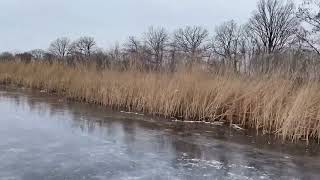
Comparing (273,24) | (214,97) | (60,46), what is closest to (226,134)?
(214,97)

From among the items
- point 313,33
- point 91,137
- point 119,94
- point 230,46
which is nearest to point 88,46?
point 230,46

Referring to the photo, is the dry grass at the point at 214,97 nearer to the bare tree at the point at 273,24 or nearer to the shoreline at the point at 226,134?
the shoreline at the point at 226,134

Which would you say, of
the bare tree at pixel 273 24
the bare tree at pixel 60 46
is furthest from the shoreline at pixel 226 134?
the bare tree at pixel 60 46

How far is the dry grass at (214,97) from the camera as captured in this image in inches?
297

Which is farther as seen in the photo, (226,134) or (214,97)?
(214,97)

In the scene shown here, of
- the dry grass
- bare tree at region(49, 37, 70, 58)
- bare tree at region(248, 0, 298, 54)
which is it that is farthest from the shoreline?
bare tree at region(49, 37, 70, 58)

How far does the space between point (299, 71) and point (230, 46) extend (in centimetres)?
4287

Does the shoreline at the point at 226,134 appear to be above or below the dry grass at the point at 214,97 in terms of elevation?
below

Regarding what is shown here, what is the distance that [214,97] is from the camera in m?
9.05

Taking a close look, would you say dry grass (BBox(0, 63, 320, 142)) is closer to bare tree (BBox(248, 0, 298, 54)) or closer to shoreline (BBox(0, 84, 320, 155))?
shoreline (BBox(0, 84, 320, 155))

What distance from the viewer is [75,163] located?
16.8 ft

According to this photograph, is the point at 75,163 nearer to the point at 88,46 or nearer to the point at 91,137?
the point at 91,137

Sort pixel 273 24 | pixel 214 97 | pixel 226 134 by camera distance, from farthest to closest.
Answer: pixel 273 24 → pixel 214 97 → pixel 226 134

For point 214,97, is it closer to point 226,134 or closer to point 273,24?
point 226,134
